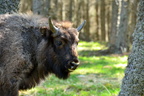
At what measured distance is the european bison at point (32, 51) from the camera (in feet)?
18.7

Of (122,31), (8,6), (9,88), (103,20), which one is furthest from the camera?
(103,20)

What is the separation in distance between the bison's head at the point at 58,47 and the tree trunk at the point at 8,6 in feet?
5.95

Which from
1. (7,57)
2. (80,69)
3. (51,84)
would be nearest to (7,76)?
(7,57)

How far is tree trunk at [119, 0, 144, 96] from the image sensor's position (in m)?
5.14

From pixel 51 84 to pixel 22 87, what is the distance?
2.41 metres

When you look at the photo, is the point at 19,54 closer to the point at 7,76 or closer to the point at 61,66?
the point at 7,76

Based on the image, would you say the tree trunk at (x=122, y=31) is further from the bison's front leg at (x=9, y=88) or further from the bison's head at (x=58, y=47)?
the bison's front leg at (x=9, y=88)

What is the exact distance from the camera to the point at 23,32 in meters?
6.15

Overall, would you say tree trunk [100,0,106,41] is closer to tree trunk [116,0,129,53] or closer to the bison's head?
tree trunk [116,0,129,53]

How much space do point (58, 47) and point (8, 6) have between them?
7.41 feet

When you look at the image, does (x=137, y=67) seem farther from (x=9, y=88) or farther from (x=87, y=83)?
(x=87, y=83)

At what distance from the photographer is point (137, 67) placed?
518cm

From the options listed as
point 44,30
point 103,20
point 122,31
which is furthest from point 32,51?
point 103,20

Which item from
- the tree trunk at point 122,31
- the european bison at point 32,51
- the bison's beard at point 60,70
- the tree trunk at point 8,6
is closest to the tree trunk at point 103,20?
the tree trunk at point 122,31
